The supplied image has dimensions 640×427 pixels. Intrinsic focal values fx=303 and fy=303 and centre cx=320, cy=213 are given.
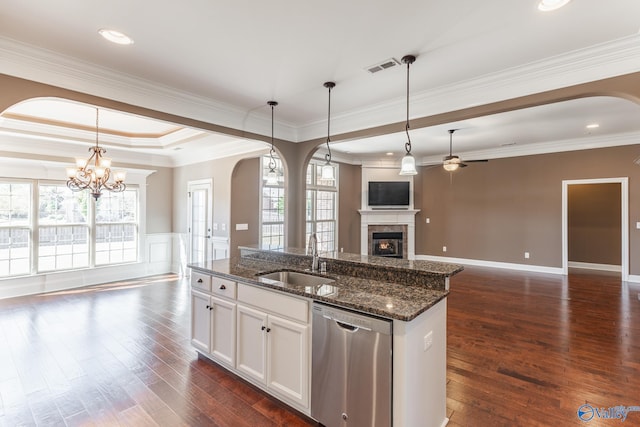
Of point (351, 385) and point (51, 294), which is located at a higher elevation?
point (351, 385)

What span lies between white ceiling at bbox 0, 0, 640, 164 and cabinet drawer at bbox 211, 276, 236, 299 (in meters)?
2.00

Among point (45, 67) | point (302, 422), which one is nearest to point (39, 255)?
point (45, 67)

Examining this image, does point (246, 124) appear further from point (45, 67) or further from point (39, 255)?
point (39, 255)

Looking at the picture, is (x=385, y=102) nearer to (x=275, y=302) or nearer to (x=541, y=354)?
(x=275, y=302)

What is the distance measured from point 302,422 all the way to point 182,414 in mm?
896

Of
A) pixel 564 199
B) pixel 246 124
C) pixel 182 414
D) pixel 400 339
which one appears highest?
pixel 246 124

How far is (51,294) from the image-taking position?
540 cm

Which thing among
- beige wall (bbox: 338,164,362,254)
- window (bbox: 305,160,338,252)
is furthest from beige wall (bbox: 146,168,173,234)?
beige wall (bbox: 338,164,362,254)

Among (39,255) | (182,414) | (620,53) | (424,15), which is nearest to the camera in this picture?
(424,15)

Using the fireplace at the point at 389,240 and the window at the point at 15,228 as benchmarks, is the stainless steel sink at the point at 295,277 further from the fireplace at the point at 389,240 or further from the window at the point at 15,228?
the fireplace at the point at 389,240

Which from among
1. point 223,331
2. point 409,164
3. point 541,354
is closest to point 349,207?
point 409,164

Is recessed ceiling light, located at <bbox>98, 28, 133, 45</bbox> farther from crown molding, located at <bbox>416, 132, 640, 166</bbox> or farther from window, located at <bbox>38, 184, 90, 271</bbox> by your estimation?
crown molding, located at <bbox>416, 132, 640, 166</bbox>

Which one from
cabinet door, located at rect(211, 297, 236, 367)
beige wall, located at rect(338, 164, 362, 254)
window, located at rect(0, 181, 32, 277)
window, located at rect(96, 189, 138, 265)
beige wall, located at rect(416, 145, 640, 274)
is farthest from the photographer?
beige wall, located at rect(338, 164, 362, 254)

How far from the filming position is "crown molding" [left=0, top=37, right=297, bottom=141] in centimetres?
247
